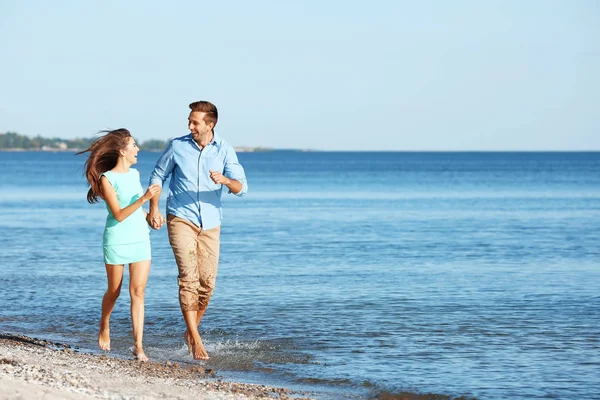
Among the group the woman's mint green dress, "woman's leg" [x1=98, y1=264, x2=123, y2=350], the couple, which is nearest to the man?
the couple

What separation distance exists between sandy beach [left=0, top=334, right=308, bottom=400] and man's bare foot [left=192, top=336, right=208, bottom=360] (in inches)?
8.9

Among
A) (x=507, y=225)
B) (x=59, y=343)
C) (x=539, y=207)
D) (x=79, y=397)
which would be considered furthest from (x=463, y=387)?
(x=539, y=207)

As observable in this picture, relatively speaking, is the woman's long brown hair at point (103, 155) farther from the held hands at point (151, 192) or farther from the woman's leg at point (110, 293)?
the woman's leg at point (110, 293)

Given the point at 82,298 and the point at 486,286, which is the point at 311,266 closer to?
the point at 486,286

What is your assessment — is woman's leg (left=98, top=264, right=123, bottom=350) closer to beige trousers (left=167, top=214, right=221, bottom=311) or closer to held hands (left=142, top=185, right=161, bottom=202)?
beige trousers (left=167, top=214, right=221, bottom=311)

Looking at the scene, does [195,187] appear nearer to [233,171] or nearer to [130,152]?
[233,171]

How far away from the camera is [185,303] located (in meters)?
8.35

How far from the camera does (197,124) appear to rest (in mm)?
8008

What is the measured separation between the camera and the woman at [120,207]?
786cm

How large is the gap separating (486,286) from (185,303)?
7.11 meters

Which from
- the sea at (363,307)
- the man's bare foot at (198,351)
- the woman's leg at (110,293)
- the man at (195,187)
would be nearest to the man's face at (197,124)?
the man at (195,187)

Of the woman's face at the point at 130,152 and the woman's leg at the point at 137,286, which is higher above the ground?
the woman's face at the point at 130,152

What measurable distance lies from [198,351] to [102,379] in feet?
5.99

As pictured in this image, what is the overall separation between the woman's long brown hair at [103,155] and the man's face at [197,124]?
0.55 meters
